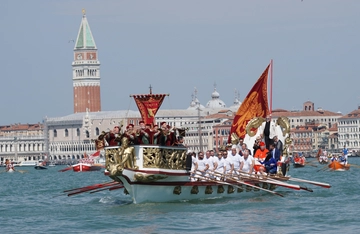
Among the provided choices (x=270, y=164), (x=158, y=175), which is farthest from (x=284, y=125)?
(x=158, y=175)

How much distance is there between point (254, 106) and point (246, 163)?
7.51 metres

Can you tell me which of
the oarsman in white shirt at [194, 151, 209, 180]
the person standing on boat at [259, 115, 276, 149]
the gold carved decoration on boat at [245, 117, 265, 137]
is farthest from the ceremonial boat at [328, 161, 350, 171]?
the oarsman in white shirt at [194, 151, 209, 180]

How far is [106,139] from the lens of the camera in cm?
2827

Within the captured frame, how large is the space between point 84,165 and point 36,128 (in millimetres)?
112306

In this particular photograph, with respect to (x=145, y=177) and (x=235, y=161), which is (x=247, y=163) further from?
(x=145, y=177)

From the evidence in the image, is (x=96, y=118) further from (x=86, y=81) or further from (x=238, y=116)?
(x=238, y=116)

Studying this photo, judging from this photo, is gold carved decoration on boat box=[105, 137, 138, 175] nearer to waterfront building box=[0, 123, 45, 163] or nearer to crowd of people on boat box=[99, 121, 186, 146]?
crowd of people on boat box=[99, 121, 186, 146]

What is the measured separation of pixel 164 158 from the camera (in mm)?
28266

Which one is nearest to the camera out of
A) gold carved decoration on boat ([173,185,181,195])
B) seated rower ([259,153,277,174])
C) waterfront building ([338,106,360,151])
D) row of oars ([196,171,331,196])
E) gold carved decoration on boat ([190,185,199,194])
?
gold carved decoration on boat ([173,185,181,195])

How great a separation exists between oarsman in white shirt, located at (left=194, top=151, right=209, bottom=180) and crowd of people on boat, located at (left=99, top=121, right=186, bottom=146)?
1537 mm

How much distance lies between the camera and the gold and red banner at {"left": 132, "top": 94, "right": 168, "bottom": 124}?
28844 mm

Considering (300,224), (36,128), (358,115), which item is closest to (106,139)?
(300,224)

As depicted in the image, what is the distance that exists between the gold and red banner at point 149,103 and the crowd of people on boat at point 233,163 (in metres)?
1.38

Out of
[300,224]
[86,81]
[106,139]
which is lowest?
[300,224]
